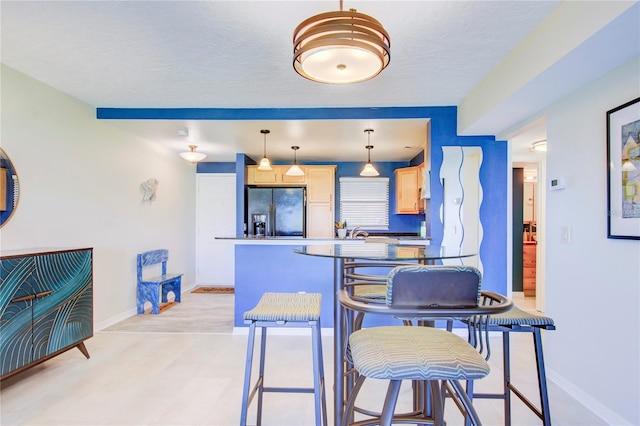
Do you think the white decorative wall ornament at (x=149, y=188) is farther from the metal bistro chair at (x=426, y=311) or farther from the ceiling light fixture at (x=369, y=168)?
the metal bistro chair at (x=426, y=311)

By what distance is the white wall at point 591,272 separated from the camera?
6.17 feet

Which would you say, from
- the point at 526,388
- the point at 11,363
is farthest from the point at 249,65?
the point at 526,388

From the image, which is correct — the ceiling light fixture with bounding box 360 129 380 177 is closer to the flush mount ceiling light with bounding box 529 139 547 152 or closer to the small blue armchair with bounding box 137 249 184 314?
the flush mount ceiling light with bounding box 529 139 547 152

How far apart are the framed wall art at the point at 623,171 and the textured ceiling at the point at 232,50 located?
2.35 ft

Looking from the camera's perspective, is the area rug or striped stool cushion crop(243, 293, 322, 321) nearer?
striped stool cushion crop(243, 293, 322, 321)

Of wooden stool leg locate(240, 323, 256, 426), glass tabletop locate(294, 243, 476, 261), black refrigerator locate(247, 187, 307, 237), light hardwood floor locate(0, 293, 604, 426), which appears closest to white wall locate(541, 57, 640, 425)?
light hardwood floor locate(0, 293, 604, 426)

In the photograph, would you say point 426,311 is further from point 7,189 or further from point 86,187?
point 86,187

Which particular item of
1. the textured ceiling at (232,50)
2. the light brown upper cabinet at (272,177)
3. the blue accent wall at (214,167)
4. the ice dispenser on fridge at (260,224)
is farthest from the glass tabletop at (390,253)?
the blue accent wall at (214,167)

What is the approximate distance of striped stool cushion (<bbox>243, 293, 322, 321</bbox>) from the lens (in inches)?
64.7

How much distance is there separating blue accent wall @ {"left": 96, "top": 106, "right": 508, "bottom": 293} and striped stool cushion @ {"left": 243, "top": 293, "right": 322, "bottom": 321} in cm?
211

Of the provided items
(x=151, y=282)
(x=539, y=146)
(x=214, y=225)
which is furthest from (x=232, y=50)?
(x=214, y=225)

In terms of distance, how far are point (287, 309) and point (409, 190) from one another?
431 cm

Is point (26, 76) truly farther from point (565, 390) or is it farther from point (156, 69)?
point (565, 390)

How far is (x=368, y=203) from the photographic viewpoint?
620 cm
